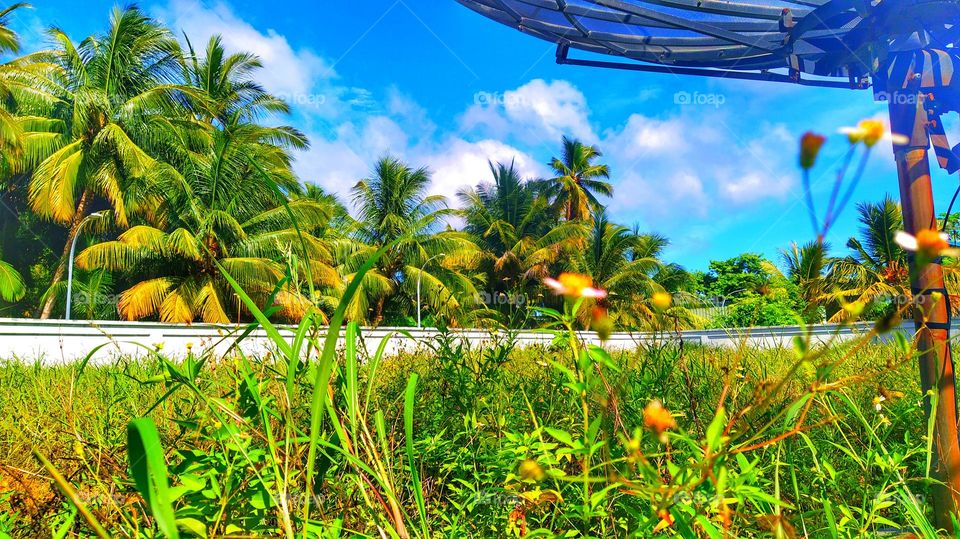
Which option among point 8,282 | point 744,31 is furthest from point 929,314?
point 8,282

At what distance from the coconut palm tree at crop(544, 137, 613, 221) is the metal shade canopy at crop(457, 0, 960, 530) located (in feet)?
80.2

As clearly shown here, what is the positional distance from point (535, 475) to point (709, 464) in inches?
6.6

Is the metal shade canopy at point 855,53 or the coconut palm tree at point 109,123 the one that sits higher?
the coconut palm tree at point 109,123

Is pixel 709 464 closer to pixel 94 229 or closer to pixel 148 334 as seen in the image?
pixel 148 334

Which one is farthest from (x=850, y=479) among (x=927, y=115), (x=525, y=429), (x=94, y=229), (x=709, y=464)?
(x=94, y=229)

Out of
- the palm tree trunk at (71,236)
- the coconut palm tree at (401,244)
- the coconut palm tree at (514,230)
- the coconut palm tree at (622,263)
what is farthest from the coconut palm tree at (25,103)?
the coconut palm tree at (622,263)

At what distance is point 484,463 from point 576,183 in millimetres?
27114

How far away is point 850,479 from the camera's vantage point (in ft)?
5.19

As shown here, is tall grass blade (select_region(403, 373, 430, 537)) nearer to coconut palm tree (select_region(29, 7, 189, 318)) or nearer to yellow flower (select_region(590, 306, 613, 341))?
yellow flower (select_region(590, 306, 613, 341))

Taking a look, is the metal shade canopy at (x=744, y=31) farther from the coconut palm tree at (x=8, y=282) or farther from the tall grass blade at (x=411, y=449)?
the coconut palm tree at (x=8, y=282)

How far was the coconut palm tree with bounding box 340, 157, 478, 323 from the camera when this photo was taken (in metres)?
21.2

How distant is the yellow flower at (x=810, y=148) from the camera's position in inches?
18.4

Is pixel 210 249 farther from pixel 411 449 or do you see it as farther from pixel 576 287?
pixel 576 287

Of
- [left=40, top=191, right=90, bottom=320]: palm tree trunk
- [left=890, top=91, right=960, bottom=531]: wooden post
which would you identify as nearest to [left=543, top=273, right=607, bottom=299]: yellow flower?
[left=890, top=91, right=960, bottom=531]: wooden post
